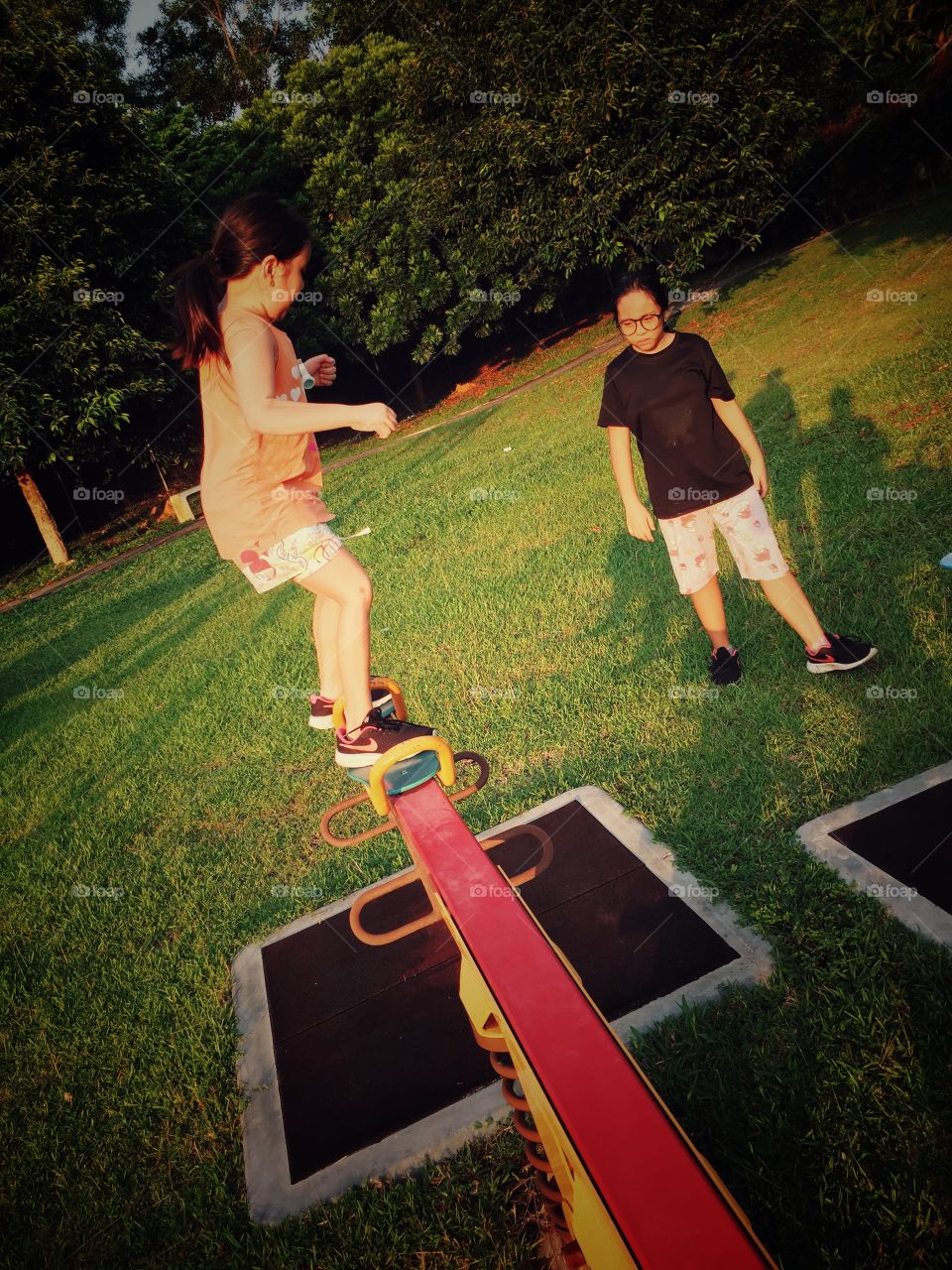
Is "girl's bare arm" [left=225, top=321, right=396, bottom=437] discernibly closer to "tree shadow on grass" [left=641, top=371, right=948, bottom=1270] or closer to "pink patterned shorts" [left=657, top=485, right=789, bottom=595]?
"pink patterned shorts" [left=657, top=485, right=789, bottom=595]

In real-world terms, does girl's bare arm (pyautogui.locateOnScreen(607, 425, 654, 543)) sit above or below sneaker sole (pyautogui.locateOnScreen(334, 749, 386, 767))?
above

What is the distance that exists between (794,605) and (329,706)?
8.00 ft

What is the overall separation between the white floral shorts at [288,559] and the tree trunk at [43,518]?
51.5 feet

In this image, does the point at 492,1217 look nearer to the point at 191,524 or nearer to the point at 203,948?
the point at 203,948

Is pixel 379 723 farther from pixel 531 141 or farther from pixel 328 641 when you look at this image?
pixel 531 141

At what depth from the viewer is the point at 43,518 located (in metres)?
16.1

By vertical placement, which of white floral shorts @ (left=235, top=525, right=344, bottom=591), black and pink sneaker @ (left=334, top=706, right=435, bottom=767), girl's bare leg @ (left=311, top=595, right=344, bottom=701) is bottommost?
black and pink sneaker @ (left=334, top=706, right=435, bottom=767)

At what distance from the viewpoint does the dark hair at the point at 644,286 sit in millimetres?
3303

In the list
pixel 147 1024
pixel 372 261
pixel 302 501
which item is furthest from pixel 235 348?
pixel 372 261

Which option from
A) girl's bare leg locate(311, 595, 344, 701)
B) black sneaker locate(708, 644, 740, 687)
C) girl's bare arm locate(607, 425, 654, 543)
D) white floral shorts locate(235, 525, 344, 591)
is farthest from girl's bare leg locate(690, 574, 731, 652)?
white floral shorts locate(235, 525, 344, 591)

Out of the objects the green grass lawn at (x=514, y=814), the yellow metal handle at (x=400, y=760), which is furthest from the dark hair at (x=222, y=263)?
the green grass lawn at (x=514, y=814)

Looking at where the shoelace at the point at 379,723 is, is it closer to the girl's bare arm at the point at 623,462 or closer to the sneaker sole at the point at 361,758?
the sneaker sole at the point at 361,758

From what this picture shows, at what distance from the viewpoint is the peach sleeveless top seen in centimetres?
275

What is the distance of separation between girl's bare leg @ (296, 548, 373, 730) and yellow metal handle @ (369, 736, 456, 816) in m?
0.33
